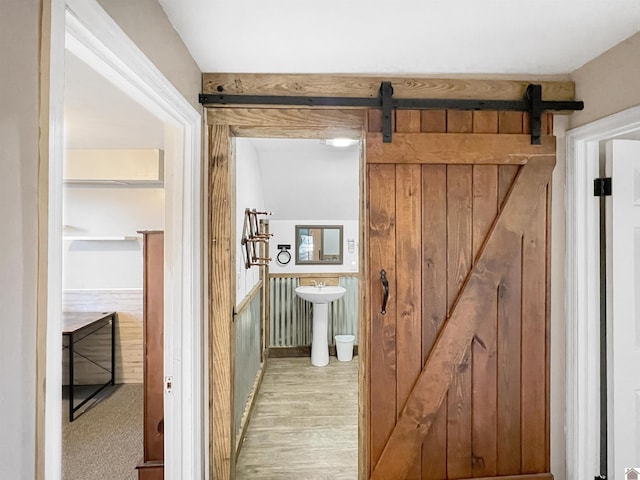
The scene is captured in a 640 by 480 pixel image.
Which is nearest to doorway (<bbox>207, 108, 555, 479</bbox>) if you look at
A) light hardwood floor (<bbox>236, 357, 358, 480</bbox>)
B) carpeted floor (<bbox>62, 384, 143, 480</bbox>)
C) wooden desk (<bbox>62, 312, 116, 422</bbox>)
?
light hardwood floor (<bbox>236, 357, 358, 480</bbox>)

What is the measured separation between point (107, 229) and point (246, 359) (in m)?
1.99

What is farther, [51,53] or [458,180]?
[458,180]

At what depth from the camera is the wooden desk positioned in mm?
2728

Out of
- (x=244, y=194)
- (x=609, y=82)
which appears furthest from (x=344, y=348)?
(x=609, y=82)

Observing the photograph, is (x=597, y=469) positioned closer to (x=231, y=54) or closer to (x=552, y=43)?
(x=552, y=43)

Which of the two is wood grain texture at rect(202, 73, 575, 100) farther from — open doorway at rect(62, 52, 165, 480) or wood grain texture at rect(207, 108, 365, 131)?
open doorway at rect(62, 52, 165, 480)

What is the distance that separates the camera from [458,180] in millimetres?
1672

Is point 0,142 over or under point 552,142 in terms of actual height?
under

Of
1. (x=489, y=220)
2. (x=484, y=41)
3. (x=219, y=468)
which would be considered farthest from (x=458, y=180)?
(x=219, y=468)

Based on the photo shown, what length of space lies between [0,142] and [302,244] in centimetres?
353

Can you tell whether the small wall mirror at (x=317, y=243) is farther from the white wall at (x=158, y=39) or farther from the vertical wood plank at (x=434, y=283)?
the white wall at (x=158, y=39)

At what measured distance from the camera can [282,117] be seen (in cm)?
170

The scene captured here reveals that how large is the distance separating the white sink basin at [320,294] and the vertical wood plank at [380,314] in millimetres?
1964

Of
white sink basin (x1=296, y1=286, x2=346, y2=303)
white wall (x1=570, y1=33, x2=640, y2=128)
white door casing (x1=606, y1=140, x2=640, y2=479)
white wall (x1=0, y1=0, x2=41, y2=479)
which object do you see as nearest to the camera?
white wall (x1=0, y1=0, x2=41, y2=479)
